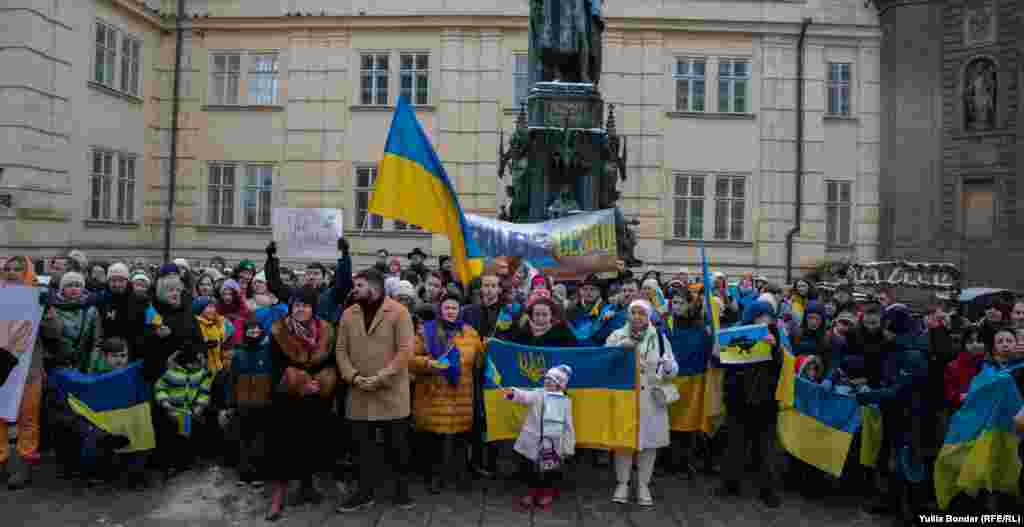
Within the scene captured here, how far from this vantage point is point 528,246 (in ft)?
33.6

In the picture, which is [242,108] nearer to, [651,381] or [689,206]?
[689,206]

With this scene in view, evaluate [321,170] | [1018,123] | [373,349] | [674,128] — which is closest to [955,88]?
[1018,123]

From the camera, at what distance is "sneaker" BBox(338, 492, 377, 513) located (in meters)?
6.21

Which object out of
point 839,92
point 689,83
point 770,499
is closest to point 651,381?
point 770,499

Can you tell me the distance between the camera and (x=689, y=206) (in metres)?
22.7

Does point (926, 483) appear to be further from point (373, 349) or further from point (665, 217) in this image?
point (665, 217)

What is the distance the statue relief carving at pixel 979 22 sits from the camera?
2434 cm

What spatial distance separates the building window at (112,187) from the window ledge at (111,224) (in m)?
0.10

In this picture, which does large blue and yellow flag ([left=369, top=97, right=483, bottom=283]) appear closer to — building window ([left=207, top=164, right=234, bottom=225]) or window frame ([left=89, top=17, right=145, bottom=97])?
→ window frame ([left=89, top=17, right=145, bottom=97])

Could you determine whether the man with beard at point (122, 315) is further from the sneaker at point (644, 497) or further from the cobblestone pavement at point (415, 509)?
the sneaker at point (644, 497)

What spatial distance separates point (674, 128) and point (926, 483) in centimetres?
1730

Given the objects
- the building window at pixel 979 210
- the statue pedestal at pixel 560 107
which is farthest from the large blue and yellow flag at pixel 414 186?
the building window at pixel 979 210

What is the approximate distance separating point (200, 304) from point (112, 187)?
15.7 meters

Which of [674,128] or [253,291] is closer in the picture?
[253,291]
